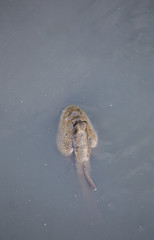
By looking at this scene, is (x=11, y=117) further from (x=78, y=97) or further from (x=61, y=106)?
(x=78, y=97)

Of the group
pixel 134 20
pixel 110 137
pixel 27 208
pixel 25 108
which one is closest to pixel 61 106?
pixel 25 108

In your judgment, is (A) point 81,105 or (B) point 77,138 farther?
(A) point 81,105

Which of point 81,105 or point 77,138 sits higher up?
point 81,105
